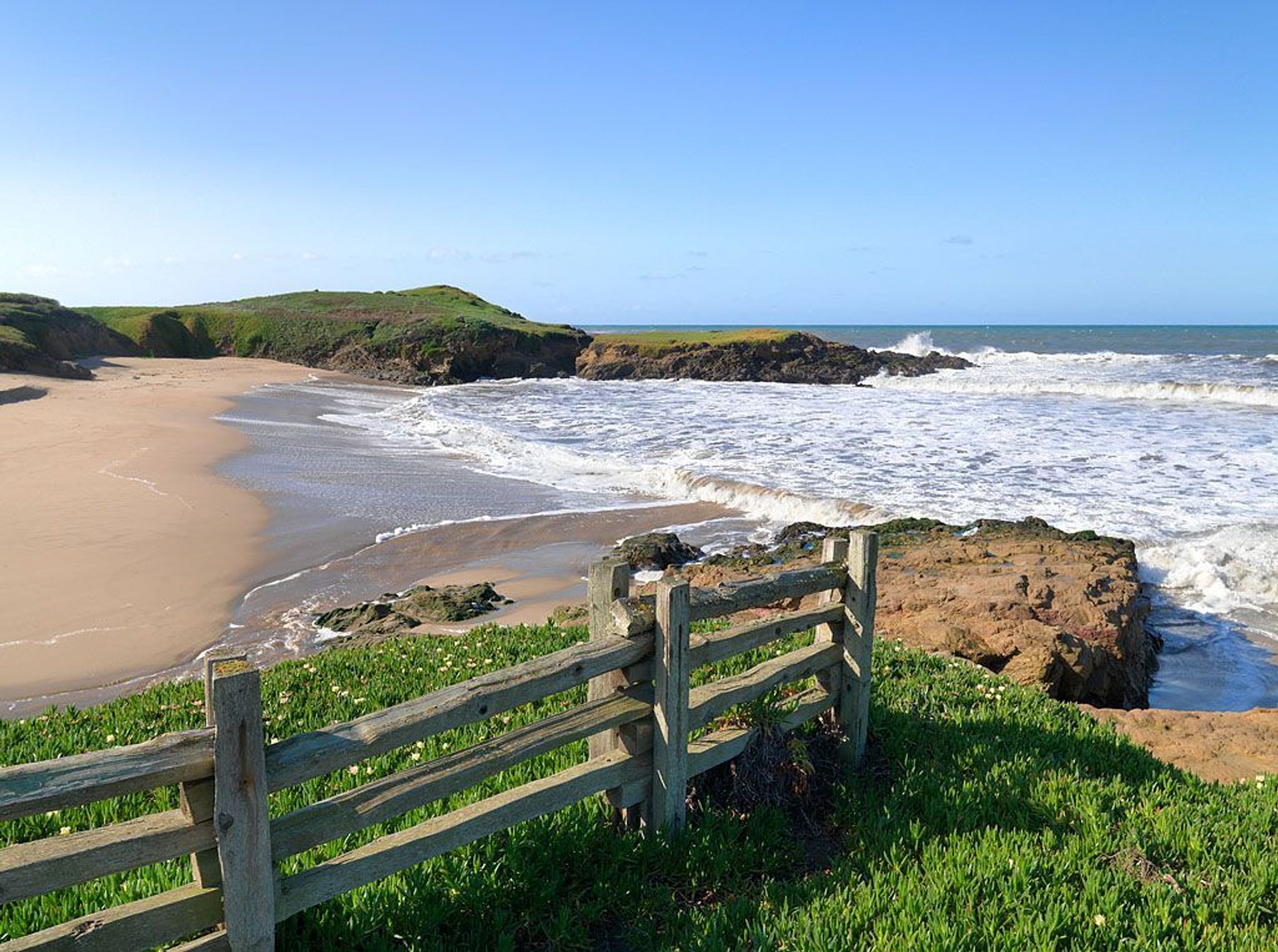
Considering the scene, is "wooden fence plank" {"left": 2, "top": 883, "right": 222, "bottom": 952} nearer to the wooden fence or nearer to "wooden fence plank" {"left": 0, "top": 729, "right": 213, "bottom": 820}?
the wooden fence

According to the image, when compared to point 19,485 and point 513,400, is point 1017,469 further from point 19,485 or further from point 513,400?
point 513,400

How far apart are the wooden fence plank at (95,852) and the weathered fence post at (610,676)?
2.12m

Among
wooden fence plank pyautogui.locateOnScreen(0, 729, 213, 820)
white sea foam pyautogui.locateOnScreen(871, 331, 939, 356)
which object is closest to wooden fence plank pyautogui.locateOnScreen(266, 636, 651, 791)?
wooden fence plank pyautogui.locateOnScreen(0, 729, 213, 820)

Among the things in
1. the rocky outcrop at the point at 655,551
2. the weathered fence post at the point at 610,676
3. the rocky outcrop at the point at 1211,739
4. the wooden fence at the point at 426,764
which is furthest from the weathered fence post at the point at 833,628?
the rocky outcrop at the point at 655,551

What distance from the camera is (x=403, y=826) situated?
4.73m

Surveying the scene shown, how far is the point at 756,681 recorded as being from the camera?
5.49 m

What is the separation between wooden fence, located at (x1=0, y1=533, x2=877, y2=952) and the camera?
313 cm

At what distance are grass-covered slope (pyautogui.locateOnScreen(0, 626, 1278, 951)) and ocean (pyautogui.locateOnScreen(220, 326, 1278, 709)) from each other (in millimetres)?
5100

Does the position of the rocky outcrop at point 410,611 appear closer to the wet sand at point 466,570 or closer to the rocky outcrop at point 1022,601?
the wet sand at point 466,570

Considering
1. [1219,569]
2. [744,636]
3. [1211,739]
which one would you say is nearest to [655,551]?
[1211,739]

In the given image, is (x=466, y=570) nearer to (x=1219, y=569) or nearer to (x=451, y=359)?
(x=1219, y=569)

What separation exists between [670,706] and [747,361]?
2294 inches

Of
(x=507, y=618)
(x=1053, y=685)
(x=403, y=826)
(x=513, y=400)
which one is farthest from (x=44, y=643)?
(x=513, y=400)

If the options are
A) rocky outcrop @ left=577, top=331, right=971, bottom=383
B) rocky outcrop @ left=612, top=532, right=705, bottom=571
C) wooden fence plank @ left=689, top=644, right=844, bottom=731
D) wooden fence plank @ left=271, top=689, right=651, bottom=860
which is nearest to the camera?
wooden fence plank @ left=271, top=689, right=651, bottom=860
